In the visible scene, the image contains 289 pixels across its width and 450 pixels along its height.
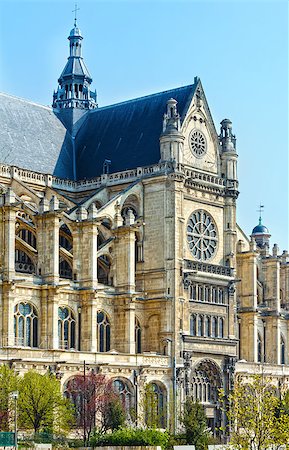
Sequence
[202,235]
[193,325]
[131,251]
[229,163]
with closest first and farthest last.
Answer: [131,251] → [193,325] → [202,235] → [229,163]

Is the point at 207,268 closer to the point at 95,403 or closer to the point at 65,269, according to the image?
the point at 65,269

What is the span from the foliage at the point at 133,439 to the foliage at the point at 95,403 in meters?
5.83

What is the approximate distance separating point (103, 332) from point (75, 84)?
27.8 meters

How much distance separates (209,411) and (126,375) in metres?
10.4

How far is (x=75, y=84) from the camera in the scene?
10381 cm

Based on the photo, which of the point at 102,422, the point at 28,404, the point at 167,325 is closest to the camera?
the point at 28,404

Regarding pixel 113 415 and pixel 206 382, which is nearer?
pixel 113 415

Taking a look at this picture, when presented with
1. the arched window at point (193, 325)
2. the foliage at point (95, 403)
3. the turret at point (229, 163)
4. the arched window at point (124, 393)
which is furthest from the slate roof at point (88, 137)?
the foliage at point (95, 403)

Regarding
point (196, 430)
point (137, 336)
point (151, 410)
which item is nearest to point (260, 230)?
point (137, 336)

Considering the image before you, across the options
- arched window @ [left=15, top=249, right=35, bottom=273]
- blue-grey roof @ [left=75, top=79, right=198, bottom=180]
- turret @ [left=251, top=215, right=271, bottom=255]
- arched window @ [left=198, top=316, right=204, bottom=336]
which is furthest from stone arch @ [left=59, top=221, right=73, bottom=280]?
turret @ [left=251, top=215, right=271, bottom=255]

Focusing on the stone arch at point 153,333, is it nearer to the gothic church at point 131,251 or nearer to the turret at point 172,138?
the gothic church at point 131,251

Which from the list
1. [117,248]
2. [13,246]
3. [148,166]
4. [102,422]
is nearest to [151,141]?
[148,166]

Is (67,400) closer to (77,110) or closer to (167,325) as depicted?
(167,325)

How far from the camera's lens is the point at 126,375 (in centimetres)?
8062
